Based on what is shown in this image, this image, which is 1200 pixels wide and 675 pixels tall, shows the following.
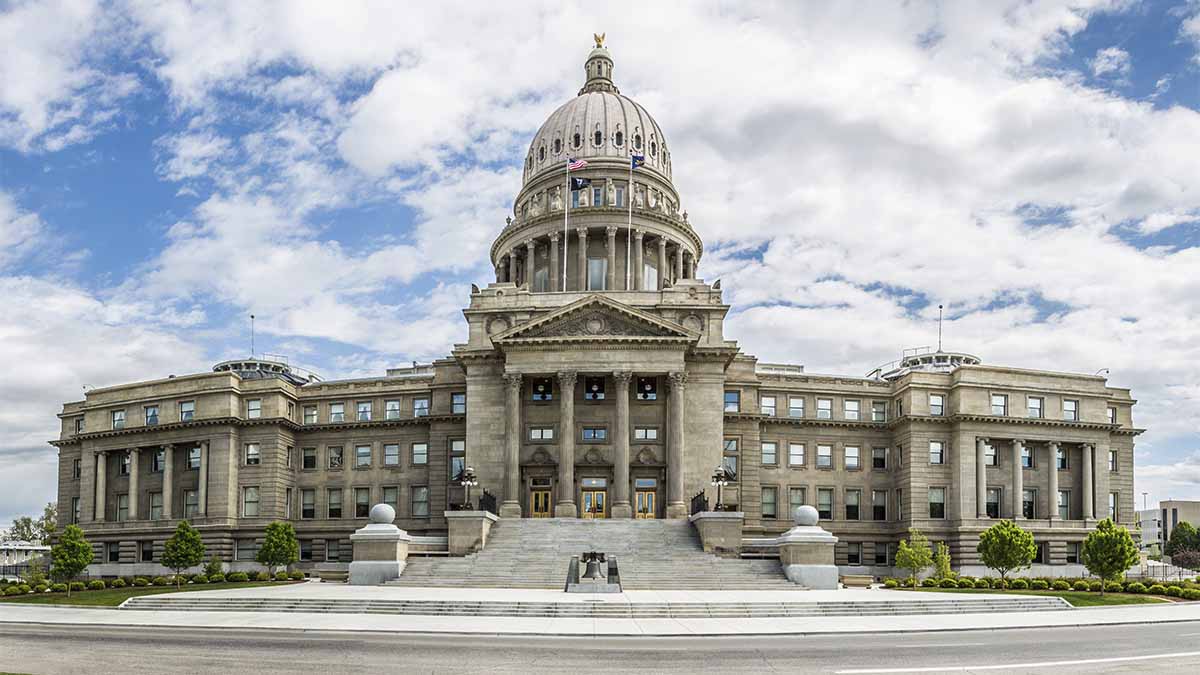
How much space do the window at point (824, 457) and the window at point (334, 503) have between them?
38252 millimetres

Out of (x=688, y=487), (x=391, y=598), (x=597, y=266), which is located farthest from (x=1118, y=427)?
(x=391, y=598)

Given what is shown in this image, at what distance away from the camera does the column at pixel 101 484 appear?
82750 mm

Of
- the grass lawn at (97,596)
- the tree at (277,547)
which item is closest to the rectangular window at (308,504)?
the tree at (277,547)

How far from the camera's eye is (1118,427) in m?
82.4

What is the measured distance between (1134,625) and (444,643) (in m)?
23.8

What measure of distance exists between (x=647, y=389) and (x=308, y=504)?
30.9 metres

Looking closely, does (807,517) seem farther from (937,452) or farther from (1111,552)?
(937,452)

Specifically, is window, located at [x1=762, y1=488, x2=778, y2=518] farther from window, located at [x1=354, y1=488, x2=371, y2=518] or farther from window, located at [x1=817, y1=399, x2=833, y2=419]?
window, located at [x1=354, y1=488, x2=371, y2=518]

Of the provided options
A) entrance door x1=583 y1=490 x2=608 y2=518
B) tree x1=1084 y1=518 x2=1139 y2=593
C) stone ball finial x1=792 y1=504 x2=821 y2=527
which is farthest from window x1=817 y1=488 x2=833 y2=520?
stone ball finial x1=792 y1=504 x2=821 y2=527

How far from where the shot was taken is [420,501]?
80.1m

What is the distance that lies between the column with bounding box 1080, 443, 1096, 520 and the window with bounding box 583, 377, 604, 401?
38.8 m

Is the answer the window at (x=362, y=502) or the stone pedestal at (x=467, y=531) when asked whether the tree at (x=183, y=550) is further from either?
the stone pedestal at (x=467, y=531)

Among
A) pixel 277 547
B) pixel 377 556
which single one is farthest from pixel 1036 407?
pixel 277 547

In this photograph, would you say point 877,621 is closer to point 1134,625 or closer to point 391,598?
point 1134,625
